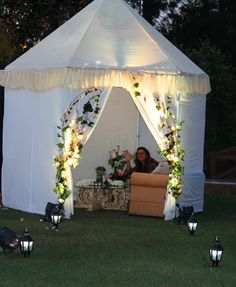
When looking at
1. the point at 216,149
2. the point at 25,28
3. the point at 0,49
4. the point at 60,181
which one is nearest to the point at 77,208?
the point at 60,181

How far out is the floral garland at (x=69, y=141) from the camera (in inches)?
444

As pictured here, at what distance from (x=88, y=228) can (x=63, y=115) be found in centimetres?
193

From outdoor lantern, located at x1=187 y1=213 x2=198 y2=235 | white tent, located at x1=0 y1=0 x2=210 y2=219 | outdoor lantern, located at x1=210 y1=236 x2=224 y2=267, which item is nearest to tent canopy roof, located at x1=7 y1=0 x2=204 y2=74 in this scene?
white tent, located at x1=0 y1=0 x2=210 y2=219

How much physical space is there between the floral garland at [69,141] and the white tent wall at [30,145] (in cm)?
14

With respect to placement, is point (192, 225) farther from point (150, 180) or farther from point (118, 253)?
point (150, 180)

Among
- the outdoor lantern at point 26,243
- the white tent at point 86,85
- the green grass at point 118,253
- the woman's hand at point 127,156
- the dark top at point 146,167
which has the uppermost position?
the white tent at point 86,85

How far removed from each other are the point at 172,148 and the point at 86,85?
5.66 feet

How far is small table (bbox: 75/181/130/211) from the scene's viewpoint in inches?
501

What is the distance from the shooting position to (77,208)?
42.4ft

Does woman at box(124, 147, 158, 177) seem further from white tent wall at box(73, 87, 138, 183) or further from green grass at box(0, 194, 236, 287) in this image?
green grass at box(0, 194, 236, 287)

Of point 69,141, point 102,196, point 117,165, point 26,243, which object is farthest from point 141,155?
point 26,243

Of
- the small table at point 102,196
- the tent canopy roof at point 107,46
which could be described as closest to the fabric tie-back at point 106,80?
the tent canopy roof at point 107,46

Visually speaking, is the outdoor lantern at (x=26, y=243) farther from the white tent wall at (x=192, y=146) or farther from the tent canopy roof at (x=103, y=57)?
the white tent wall at (x=192, y=146)

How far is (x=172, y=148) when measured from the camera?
11.8 m
